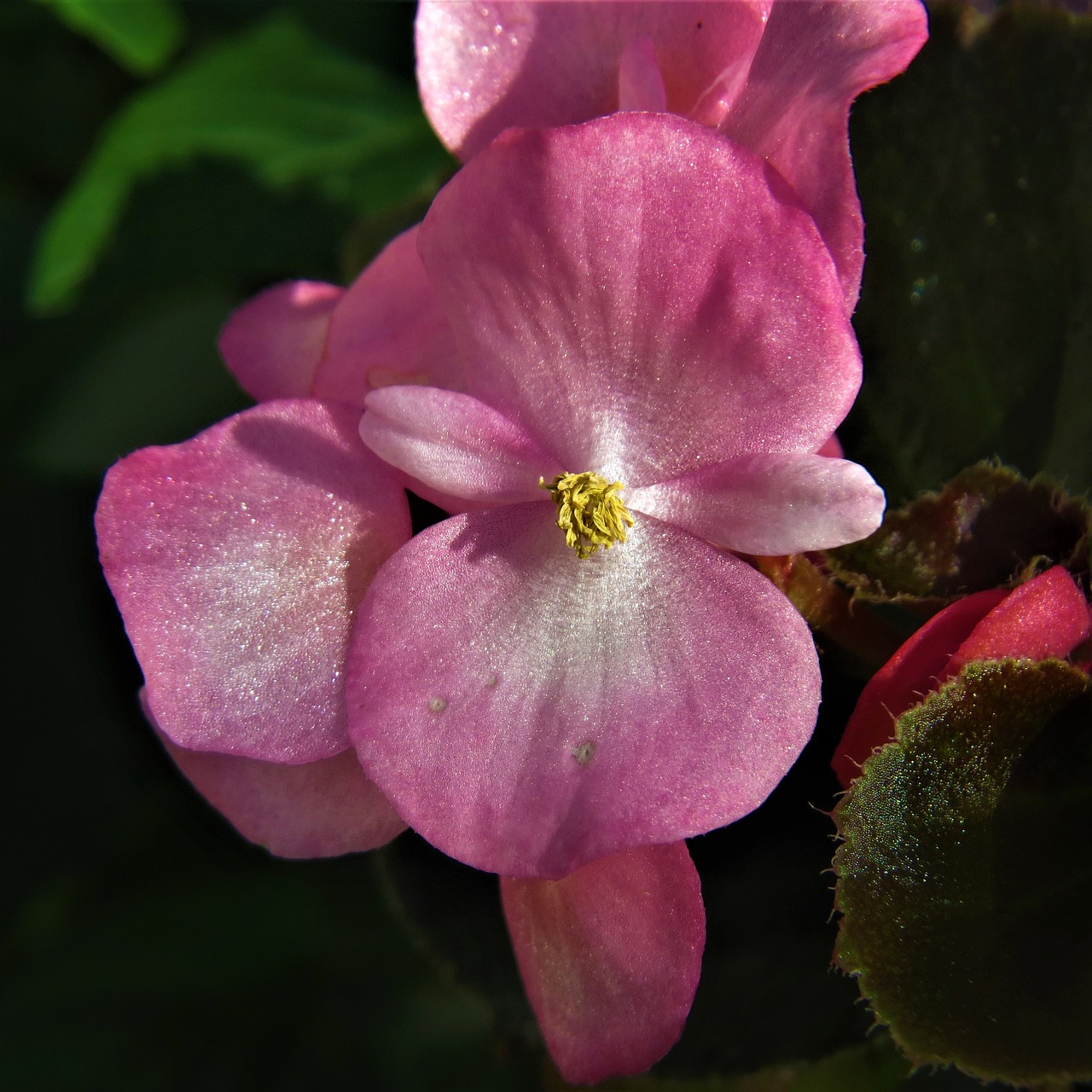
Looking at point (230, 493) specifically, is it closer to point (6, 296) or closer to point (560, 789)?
point (560, 789)

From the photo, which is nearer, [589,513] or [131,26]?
[589,513]

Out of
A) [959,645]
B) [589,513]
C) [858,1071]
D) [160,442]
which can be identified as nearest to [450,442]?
[589,513]

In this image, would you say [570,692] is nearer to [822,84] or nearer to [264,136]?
[822,84]

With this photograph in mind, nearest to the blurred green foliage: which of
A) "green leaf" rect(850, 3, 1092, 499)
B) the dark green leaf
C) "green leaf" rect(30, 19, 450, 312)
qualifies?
"green leaf" rect(30, 19, 450, 312)

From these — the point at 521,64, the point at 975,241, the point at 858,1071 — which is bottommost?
the point at 858,1071

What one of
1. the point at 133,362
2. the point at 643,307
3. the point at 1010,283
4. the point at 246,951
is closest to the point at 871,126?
the point at 1010,283

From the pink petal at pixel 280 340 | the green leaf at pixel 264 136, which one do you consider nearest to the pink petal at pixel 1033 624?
the pink petal at pixel 280 340
